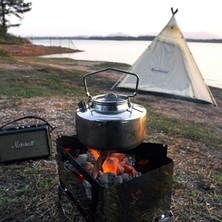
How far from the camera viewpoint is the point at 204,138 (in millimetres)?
5953

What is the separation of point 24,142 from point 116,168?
5.67ft

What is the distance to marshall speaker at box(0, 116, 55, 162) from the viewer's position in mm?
3654

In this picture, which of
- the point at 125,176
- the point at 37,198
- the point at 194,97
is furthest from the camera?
the point at 194,97

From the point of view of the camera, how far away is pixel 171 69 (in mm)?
10383

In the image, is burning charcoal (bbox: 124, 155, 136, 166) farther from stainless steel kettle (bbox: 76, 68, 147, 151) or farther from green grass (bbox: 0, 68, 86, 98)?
green grass (bbox: 0, 68, 86, 98)

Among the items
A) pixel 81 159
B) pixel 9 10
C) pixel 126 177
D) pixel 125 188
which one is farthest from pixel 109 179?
pixel 9 10

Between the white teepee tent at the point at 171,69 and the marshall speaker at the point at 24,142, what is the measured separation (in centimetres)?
709

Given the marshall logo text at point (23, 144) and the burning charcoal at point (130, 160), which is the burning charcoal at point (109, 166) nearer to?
the burning charcoal at point (130, 160)

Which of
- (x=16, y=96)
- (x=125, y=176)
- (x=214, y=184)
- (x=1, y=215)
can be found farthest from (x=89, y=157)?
(x=16, y=96)

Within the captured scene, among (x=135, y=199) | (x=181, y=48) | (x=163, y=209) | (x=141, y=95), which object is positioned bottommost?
(x=141, y=95)

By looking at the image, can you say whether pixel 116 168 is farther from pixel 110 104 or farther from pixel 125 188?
pixel 110 104

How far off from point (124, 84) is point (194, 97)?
277 centimetres

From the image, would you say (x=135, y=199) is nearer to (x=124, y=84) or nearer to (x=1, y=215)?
(x=1, y=215)

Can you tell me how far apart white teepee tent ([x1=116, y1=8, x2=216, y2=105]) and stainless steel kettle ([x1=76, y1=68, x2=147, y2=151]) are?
27.7 feet
